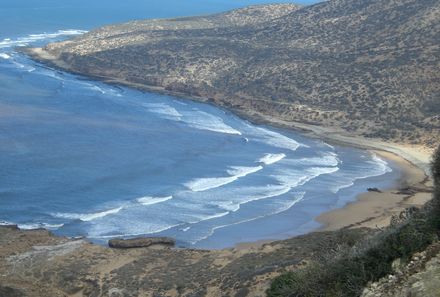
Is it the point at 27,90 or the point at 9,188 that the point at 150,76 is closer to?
the point at 27,90

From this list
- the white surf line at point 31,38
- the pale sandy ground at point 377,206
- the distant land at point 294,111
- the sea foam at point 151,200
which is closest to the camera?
the distant land at point 294,111

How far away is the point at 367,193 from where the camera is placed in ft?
151

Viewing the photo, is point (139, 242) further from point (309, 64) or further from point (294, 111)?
point (309, 64)

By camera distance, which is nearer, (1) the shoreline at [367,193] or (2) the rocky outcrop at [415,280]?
(2) the rocky outcrop at [415,280]

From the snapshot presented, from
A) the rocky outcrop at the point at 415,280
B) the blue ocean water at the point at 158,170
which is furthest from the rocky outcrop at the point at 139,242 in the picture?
the rocky outcrop at the point at 415,280

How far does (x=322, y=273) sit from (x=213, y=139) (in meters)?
47.5

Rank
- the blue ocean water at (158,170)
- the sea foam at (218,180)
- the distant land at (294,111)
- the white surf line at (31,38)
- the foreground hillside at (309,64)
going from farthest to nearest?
1. the white surf line at (31,38)
2. the foreground hillside at (309,64)
3. the sea foam at (218,180)
4. the blue ocean water at (158,170)
5. the distant land at (294,111)

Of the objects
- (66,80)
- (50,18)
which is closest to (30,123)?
(66,80)

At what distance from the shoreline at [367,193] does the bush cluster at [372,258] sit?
13.4 m

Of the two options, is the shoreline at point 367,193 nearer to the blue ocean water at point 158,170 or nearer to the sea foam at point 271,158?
the blue ocean water at point 158,170

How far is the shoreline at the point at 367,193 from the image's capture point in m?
38.8

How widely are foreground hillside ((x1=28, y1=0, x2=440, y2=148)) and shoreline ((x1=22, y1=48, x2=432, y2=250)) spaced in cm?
115

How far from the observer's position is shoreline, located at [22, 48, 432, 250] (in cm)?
3875

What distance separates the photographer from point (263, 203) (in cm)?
4312
